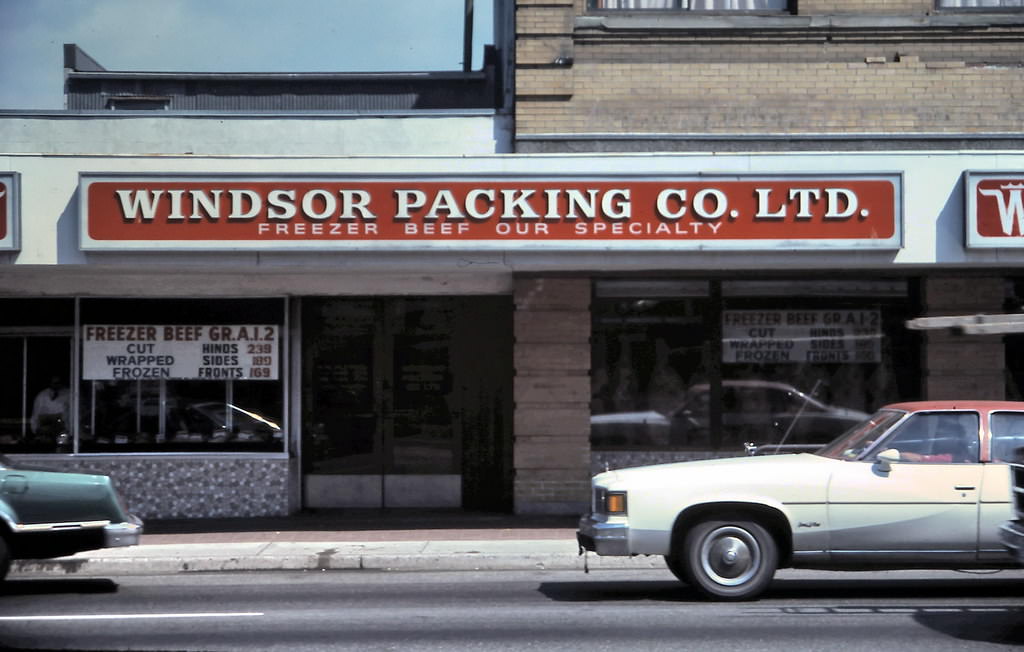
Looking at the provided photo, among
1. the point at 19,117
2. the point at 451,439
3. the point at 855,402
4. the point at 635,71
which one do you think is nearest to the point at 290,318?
the point at 451,439

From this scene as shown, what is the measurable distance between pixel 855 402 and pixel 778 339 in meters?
1.24

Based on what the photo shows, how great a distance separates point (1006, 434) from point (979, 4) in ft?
24.7

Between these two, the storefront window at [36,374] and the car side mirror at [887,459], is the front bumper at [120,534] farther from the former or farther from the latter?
the car side mirror at [887,459]

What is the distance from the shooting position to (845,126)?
584 inches

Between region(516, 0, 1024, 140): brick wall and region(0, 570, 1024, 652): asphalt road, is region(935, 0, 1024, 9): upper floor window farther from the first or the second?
region(0, 570, 1024, 652): asphalt road

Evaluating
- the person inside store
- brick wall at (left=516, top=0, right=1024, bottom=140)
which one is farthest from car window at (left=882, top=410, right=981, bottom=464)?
the person inside store

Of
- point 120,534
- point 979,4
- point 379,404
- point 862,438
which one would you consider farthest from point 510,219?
point 979,4

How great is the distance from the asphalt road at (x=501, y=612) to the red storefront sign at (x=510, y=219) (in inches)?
144

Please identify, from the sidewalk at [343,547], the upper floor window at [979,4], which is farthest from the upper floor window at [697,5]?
the sidewalk at [343,547]

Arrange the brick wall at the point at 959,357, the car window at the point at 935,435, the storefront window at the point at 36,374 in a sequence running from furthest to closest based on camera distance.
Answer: the storefront window at the point at 36,374 → the brick wall at the point at 959,357 → the car window at the point at 935,435

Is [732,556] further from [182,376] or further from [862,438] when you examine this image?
[182,376]

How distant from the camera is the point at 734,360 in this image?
596 inches

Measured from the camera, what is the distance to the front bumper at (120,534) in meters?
10.7

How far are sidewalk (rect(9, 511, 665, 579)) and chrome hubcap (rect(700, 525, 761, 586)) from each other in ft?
7.28
